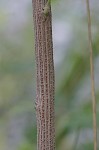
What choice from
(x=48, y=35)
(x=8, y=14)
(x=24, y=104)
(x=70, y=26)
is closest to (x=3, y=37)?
(x=8, y=14)

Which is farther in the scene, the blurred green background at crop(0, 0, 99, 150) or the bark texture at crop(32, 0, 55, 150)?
the blurred green background at crop(0, 0, 99, 150)

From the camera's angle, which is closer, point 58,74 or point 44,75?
point 44,75

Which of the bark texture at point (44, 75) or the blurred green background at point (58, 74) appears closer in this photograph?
the bark texture at point (44, 75)

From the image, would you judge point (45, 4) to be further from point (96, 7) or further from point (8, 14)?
point (8, 14)
